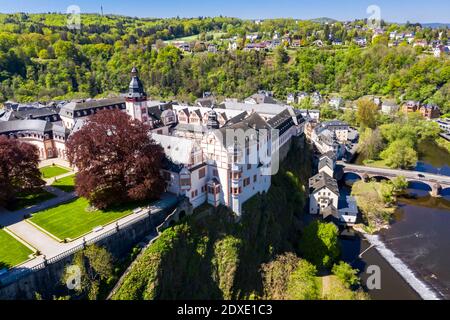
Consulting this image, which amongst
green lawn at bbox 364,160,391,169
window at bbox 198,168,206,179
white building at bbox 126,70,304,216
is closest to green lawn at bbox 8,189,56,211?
white building at bbox 126,70,304,216

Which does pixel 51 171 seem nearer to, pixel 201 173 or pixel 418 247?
pixel 201 173

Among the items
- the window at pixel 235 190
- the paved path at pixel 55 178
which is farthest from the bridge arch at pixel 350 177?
the paved path at pixel 55 178

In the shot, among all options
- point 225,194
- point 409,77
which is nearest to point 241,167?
point 225,194

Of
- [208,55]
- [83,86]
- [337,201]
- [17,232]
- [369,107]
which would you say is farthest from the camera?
[208,55]

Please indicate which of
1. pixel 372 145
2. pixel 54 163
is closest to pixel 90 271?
pixel 54 163

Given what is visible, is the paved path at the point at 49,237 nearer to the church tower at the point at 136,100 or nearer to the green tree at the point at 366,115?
the church tower at the point at 136,100

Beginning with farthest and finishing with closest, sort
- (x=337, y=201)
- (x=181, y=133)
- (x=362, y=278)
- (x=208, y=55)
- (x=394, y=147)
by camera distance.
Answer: (x=208, y=55), (x=394, y=147), (x=181, y=133), (x=337, y=201), (x=362, y=278)

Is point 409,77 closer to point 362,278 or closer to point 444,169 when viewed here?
point 444,169
